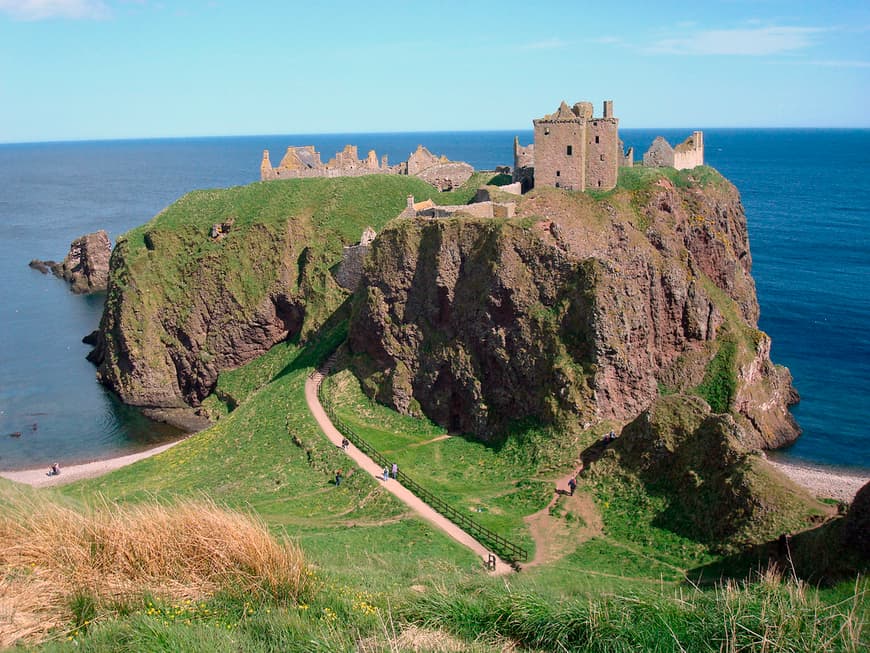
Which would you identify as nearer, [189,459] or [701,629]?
[701,629]

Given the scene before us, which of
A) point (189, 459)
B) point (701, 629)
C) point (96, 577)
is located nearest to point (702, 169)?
point (189, 459)

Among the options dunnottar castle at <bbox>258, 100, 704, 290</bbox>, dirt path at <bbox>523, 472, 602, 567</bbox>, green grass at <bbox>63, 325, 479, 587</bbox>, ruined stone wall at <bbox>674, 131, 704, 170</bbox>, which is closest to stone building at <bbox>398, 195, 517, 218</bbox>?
dunnottar castle at <bbox>258, 100, 704, 290</bbox>

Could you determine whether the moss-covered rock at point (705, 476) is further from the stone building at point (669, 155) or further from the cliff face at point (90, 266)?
the cliff face at point (90, 266)

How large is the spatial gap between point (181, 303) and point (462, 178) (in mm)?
30653

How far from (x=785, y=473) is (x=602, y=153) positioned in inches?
901

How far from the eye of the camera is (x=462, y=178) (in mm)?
79125

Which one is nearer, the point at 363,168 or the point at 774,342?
the point at 774,342

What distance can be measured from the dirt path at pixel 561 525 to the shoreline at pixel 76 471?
30107 millimetres

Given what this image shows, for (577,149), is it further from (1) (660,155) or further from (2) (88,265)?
(2) (88,265)

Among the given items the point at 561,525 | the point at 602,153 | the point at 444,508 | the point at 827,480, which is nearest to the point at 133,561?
the point at 444,508

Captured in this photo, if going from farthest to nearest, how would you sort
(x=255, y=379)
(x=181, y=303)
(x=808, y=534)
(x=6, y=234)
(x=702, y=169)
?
(x=6, y=234) → (x=181, y=303) → (x=255, y=379) → (x=702, y=169) → (x=808, y=534)

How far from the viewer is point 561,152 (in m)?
50.7

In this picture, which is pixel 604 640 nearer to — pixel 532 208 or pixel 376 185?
pixel 532 208

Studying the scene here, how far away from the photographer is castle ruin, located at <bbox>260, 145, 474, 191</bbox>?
7944 cm
